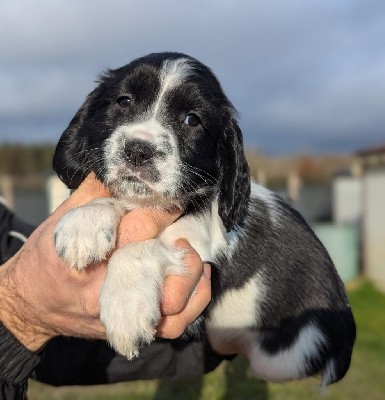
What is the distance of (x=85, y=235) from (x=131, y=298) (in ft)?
0.89

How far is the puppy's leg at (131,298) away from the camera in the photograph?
214cm

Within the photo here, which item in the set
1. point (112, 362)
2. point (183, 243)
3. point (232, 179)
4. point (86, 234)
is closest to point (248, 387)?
point (112, 362)

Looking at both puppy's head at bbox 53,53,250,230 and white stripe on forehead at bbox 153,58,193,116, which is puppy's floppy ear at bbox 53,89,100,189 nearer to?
puppy's head at bbox 53,53,250,230

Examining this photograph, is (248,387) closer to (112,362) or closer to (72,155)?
(112,362)

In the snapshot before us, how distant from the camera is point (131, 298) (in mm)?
A: 2168

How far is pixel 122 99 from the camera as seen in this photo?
2.80 metres

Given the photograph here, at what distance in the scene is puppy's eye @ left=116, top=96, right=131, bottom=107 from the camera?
278cm

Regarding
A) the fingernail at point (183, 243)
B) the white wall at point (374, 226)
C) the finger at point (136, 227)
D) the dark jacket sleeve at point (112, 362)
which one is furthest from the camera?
the white wall at point (374, 226)

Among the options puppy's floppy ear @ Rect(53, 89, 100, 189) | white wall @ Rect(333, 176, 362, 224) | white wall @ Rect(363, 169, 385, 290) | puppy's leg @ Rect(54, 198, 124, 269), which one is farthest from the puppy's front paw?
white wall @ Rect(333, 176, 362, 224)

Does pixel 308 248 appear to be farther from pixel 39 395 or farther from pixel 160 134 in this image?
pixel 39 395

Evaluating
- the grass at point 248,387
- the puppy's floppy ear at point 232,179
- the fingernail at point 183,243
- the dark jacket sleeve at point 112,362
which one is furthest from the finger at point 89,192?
the grass at point 248,387

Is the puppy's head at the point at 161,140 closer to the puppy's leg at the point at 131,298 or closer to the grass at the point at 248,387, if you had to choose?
the puppy's leg at the point at 131,298

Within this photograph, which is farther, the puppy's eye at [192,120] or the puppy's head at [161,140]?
the puppy's eye at [192,120]

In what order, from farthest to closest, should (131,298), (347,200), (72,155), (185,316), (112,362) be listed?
(347,200) < (112,362) < (72,155) < (185,316) < (131,298)
